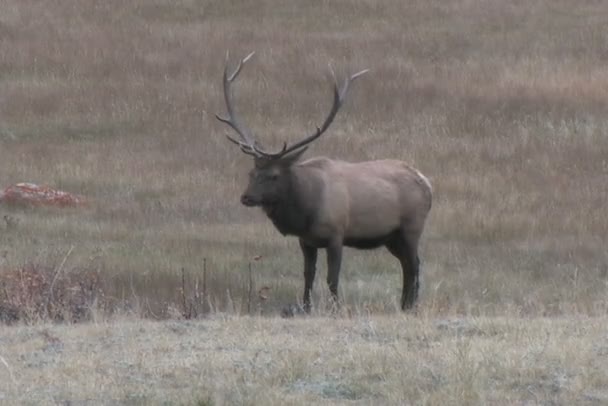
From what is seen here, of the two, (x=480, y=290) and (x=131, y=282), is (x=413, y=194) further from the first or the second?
(x=131, y=282)

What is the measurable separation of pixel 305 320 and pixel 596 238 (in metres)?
8.59

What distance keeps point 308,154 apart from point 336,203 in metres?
9.01

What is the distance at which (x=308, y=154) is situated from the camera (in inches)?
901

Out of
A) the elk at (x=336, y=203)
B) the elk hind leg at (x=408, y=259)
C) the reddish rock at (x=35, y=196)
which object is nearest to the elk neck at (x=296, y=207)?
the elk at (x=336, y=203)

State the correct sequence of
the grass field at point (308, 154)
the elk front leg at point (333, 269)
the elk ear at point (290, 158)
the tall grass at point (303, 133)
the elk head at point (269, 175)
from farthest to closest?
the tall grass at point (303, 133)
the elk ear at point (290, 158)
the elk head at point (269, 175)
the elk front leg at point (333, 269)
the grass field at point (308, 154)

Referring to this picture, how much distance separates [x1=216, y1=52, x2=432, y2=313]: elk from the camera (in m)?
13.8

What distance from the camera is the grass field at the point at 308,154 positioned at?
8234 mm

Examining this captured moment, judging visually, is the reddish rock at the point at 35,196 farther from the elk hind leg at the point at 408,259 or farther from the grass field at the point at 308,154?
the elk hind leg at the point at 408,259

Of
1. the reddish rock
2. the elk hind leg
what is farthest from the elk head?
the reddish rock

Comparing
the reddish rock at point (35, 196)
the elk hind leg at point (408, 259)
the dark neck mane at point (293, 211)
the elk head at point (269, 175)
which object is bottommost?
the reddish rock at point (35, 196)

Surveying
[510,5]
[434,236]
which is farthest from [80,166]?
[510,5]

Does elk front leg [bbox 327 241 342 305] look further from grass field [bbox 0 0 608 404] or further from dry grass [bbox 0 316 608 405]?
dry grass [bbox 0 316 608 405]

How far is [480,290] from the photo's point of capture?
51.3 feet

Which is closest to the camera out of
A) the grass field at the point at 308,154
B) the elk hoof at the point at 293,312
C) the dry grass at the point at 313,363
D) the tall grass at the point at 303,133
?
the dry grass at the point at 313,363
